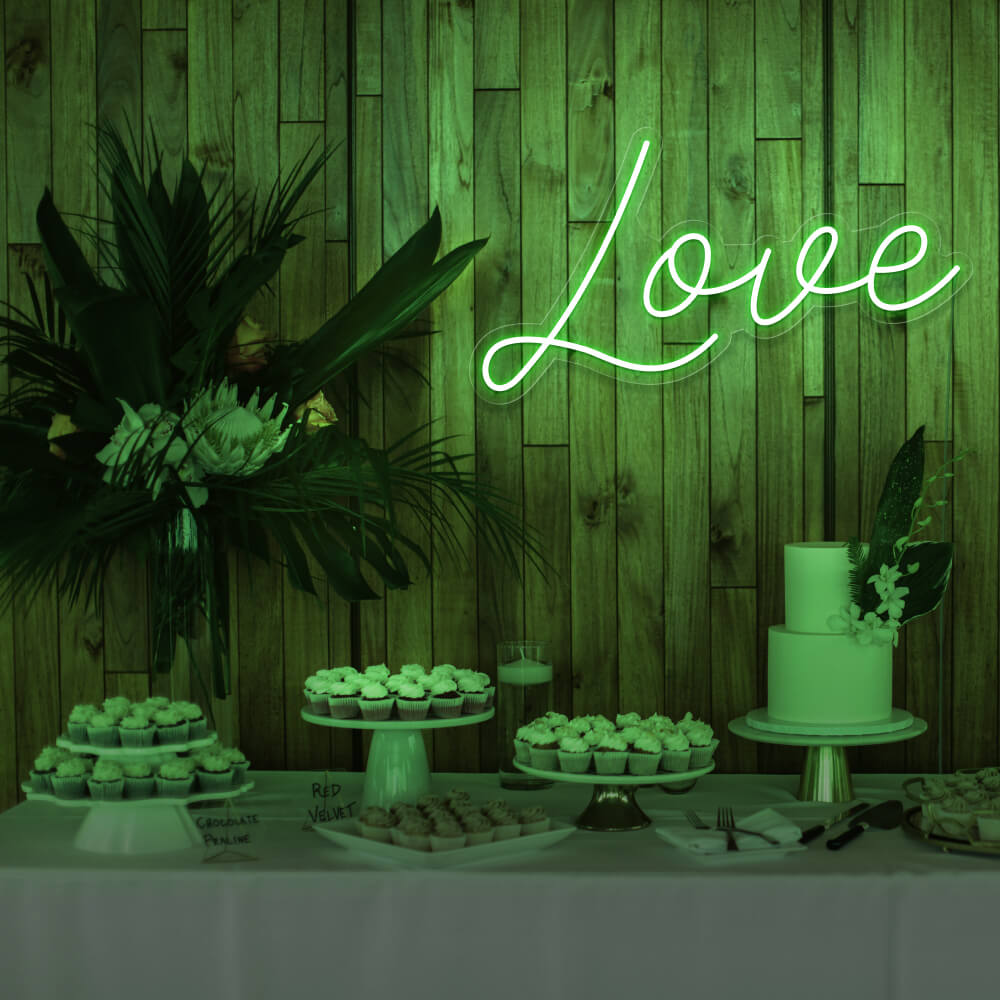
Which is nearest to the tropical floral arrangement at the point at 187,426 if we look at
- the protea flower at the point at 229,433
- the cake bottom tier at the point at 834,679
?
the protea flower at the point at 229,433

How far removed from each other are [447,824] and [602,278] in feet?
4.33

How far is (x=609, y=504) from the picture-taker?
2562 mm

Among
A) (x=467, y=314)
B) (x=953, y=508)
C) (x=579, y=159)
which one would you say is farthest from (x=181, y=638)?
(x=953, y=508)

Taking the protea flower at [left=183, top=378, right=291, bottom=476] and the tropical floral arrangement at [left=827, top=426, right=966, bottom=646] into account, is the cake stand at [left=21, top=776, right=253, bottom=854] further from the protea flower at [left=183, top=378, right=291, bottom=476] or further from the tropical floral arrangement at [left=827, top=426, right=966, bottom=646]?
the tropical floral arrangement at [left=827, top=426, right=966, bottom=646]

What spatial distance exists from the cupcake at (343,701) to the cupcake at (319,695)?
0.07ft

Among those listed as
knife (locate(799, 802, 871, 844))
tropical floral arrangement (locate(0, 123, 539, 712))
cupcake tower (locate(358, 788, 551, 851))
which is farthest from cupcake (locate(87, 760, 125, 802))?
knife (locate(799, 802, 871, 844))

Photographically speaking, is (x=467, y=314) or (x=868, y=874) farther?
(x=467, y=314)

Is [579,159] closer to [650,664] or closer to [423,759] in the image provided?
[650,664]

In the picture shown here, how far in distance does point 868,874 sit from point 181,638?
131cm

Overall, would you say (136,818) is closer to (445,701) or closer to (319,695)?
(319,695)

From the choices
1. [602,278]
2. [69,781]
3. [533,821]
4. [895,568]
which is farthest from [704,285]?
[69,781]

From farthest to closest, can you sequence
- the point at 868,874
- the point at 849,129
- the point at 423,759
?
the point at 849,129 → the point at 423,759 → the point at 868,874

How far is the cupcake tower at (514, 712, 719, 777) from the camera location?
1924 mm

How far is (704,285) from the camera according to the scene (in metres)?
2.53
